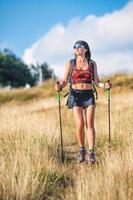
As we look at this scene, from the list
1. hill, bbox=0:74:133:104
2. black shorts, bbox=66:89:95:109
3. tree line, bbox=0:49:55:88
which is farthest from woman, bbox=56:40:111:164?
tree line, bbox=0:49:55:88

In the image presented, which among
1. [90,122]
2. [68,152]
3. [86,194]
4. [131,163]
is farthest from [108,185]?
[68,152]

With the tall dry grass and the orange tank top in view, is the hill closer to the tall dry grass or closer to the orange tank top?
the tall dry grass

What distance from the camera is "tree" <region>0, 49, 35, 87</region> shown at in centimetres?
7094

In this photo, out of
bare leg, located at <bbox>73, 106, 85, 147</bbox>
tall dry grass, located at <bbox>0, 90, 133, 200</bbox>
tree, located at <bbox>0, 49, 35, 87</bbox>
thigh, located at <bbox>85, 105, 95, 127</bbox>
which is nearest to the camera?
tall dry grass, located at <bbox>0, 90, 133, 200</bbox>

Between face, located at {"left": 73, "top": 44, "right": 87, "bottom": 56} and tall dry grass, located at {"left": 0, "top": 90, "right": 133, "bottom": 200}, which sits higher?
face, located at {"left": 73, "top": 44, "right": 87, "bottom": 56}

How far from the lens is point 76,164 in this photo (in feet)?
27.1

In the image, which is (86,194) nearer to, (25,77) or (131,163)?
(131,163)

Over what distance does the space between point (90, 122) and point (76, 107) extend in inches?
12.5

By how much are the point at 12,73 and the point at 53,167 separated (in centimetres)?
6461

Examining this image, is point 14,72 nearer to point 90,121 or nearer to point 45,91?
point 45,91

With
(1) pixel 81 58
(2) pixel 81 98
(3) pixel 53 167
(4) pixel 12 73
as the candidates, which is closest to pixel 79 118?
(2) pixel 81 98

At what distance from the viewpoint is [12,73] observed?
234 feet

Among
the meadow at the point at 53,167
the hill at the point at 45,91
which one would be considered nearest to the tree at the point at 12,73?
the hill at the point at 45,91

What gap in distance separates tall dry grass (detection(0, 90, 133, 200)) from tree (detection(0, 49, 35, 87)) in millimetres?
59312
